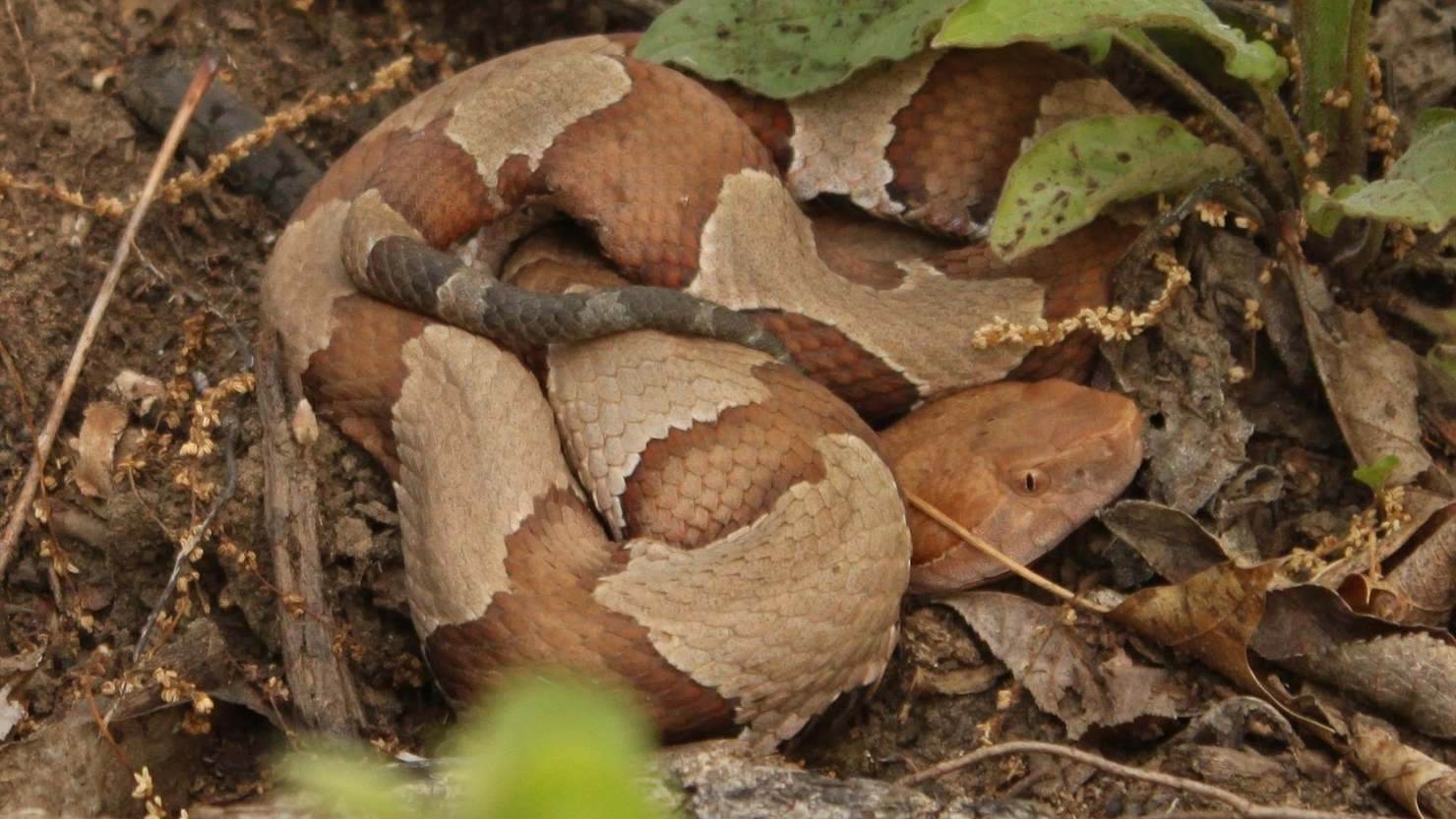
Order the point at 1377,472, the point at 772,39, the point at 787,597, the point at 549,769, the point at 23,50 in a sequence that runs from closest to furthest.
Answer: the point at 549,769
the point at 787,597
the point at 1377,472
the point at 772,39
the point at 23,50

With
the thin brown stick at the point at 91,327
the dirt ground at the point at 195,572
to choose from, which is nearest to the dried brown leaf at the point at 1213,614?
the dirt ground at the point at 195,572

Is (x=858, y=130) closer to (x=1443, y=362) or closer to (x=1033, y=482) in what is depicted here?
(x=1033, y=482)

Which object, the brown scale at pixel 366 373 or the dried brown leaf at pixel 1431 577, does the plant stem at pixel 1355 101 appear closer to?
the dried brown leaf at pixel 1431 577

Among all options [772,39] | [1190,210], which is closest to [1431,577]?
[1190,210]

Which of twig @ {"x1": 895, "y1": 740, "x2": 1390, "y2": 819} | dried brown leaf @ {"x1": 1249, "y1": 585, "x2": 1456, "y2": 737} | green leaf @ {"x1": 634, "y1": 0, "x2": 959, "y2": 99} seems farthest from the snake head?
green leaf @ {"x1": 634, "y1": 0, "x2": 959, "y2": 99}

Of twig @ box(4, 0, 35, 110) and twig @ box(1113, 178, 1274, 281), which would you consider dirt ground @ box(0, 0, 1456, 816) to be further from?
twig @ box(1113, 178, 1274, 281)

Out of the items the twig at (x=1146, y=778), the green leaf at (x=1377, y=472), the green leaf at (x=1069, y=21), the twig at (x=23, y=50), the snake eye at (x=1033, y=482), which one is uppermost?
the twig at (x=23, y=50)
